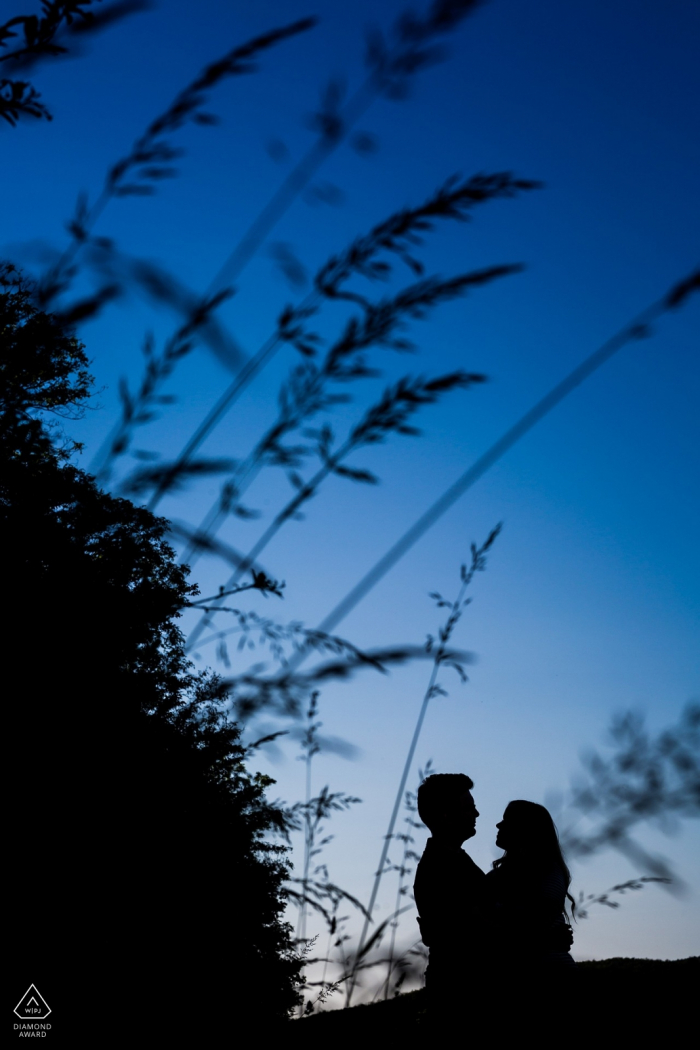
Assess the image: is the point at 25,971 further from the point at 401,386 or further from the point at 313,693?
the point at 401,386

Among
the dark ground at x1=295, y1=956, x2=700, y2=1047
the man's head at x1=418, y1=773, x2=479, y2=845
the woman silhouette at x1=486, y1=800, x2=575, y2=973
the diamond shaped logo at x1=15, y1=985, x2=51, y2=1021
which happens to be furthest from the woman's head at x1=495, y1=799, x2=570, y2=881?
the diamond shaped logo at x1=15, y1=985, x2=51, y2=1021

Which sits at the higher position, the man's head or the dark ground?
the man's head

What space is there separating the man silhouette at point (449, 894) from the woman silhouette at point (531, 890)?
0.56 ft

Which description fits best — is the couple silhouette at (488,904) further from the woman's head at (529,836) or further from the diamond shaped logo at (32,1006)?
the diamond shaped logo at (32,1006)

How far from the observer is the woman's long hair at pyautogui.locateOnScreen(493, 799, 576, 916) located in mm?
3879

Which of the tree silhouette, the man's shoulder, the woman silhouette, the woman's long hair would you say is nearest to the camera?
the tree silhouette

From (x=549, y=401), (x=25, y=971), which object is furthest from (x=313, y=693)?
(x=25, y=971)

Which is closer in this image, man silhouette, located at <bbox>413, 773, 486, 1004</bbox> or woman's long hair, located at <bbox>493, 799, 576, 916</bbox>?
man silhouette, located at <bbox>413, 773, 486, 1004</bbox>

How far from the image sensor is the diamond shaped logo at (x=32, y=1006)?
2752 mm

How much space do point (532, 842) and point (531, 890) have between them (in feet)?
1.02

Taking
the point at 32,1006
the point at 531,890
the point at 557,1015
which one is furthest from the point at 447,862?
the point at 32,1006

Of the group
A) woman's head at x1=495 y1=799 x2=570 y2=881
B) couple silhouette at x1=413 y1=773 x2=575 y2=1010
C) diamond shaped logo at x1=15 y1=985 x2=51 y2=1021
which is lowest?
diamond shaped logo at x1=15 y1=985 x2=51 y2=1021

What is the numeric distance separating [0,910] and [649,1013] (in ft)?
11.3

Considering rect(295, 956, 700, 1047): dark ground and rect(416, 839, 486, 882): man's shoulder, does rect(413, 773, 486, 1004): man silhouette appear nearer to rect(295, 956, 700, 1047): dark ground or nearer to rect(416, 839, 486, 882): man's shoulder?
rect(416, 839, 486, 882): man's shoulder
